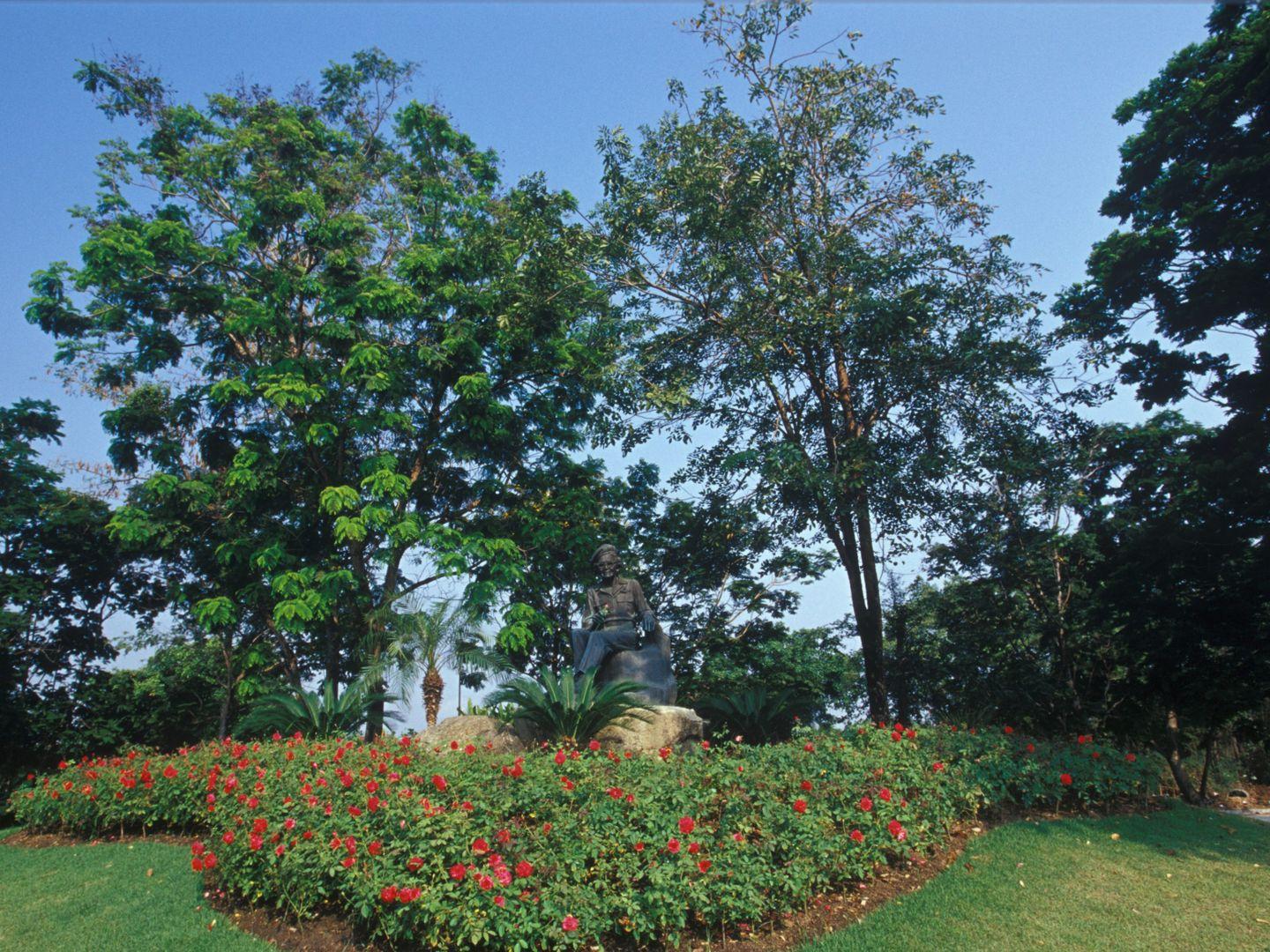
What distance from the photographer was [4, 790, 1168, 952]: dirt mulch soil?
5145 millimetres

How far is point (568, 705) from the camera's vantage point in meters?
8.62

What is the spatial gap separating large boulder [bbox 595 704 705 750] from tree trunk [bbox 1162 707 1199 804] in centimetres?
653

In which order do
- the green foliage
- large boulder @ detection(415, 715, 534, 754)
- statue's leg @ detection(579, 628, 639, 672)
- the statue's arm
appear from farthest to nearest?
the green foliage < the statue's arm < statue's leg @ detection(579, 628, 639, 672) < large boulder @ detection(415, 715, 534, 754)

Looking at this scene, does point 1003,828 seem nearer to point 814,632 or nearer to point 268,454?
point 268,454

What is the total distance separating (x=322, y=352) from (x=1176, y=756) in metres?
16.0

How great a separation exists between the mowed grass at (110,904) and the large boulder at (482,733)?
256 centimetres

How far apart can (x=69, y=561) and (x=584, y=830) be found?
57.6 feet

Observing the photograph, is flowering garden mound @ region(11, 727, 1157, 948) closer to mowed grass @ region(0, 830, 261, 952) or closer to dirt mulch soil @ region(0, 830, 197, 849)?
mowed grass @ region(0, 830, 261, 952)

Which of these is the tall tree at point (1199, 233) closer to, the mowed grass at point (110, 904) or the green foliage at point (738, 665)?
the green foliage at point (738, 665)

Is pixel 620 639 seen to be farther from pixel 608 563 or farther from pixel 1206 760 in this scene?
pixel 1206 760

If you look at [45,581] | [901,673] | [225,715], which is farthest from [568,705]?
[45,581]

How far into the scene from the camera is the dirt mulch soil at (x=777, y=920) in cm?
514

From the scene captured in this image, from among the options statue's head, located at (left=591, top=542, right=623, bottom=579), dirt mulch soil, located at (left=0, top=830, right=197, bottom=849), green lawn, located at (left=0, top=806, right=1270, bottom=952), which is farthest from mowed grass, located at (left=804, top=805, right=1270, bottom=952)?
dirt mulch soil, located at (left=0, top=830, right=197, bottom=849)

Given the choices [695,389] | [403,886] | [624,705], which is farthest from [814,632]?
[403,886]
